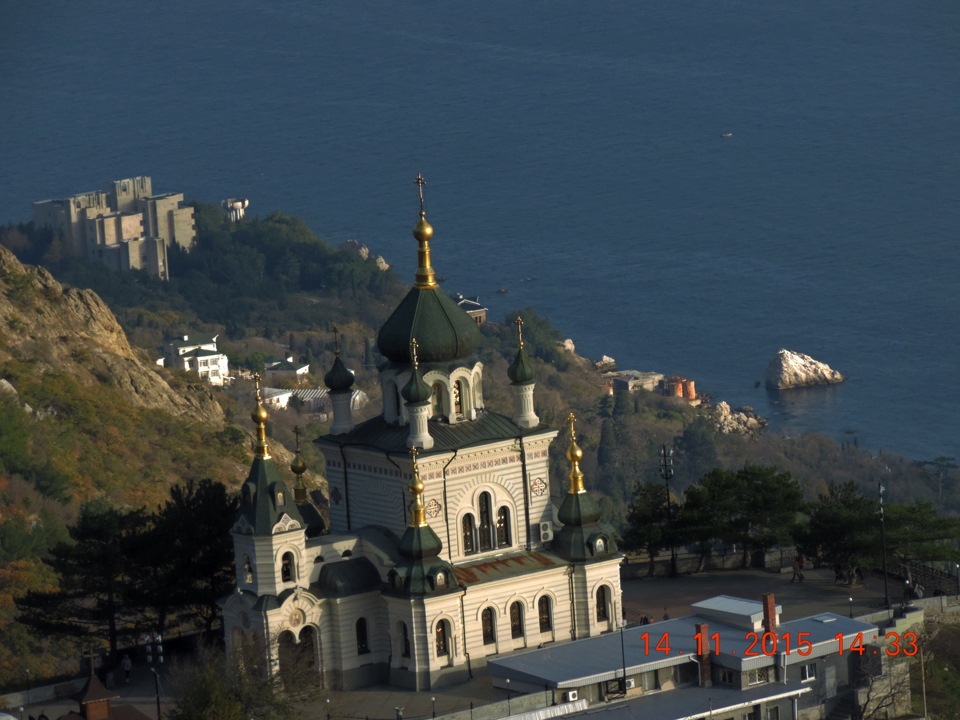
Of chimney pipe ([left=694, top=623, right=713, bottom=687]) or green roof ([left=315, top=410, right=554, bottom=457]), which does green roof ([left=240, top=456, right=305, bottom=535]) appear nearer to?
green roof ([left=315, top=410, right=554, bottom=457])

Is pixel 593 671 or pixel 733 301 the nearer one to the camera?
pixel 593 671

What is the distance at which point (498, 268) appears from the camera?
648 ft

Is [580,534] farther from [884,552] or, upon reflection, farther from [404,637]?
[884,552]

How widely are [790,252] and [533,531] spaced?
131774 millimetres

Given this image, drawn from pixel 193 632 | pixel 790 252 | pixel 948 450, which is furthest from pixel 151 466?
pixel 790 252

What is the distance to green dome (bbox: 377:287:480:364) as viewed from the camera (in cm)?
6594

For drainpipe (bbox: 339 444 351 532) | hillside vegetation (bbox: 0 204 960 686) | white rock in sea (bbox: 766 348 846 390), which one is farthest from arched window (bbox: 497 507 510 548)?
white rock in sea (bbox: 766 348 846 390)

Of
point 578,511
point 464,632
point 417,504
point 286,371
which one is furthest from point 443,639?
point 286,371

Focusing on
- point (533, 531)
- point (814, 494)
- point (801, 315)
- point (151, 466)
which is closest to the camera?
point (533, 531)

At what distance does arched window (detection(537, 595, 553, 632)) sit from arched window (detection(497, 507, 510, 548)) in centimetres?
160

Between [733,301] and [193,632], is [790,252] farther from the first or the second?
[193,632]

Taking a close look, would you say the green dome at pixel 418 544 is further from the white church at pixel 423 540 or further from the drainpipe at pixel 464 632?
the drainpipe at pixel 464 632

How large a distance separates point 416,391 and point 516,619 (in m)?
5.70

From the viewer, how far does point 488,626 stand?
64.9 metres
